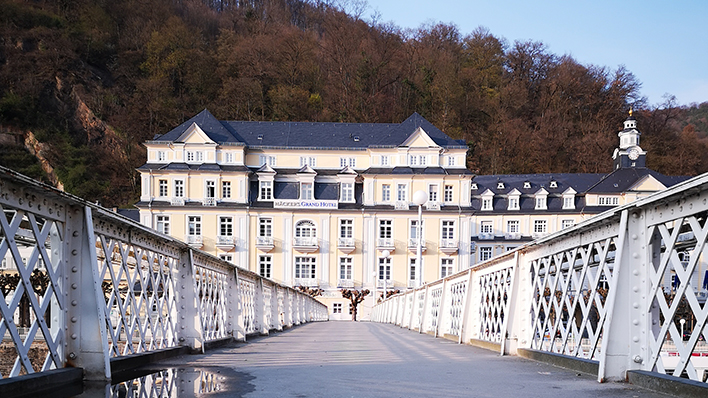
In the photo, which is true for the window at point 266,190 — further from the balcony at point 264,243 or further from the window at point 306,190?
the balcony at point 264,243

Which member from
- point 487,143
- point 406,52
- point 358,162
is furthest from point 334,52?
point 358,162

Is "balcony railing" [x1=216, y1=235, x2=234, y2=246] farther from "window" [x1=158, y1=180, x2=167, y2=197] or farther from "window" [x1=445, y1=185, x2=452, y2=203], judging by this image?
"window" [x1=445, y1=185, x2=452, y2=203]

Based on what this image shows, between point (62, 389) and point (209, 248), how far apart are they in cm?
5923

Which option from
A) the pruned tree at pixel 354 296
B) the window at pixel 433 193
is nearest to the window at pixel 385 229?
the window at pixel 433 193

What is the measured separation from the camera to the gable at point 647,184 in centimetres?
7069

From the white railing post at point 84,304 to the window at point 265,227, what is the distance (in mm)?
58639

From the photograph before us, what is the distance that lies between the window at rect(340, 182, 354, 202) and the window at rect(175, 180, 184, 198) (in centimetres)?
1418

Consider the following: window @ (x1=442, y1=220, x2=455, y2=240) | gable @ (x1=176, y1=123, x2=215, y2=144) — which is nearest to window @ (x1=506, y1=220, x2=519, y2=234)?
window @ (x1=442, y1=220, x2=455, y2=240)

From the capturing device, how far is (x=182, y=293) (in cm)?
896

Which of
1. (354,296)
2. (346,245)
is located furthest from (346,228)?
(354,296)

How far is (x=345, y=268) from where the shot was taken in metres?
64.6

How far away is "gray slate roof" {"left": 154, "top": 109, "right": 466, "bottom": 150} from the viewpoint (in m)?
66.0

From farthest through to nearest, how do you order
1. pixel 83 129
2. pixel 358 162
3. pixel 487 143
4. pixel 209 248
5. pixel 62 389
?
1. pixel 487 143
2. pixel 83 129
3. pixel 358 162
4. pixel 209 248
5. pixel 62 389

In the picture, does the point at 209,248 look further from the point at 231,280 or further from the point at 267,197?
the point at 231,280
